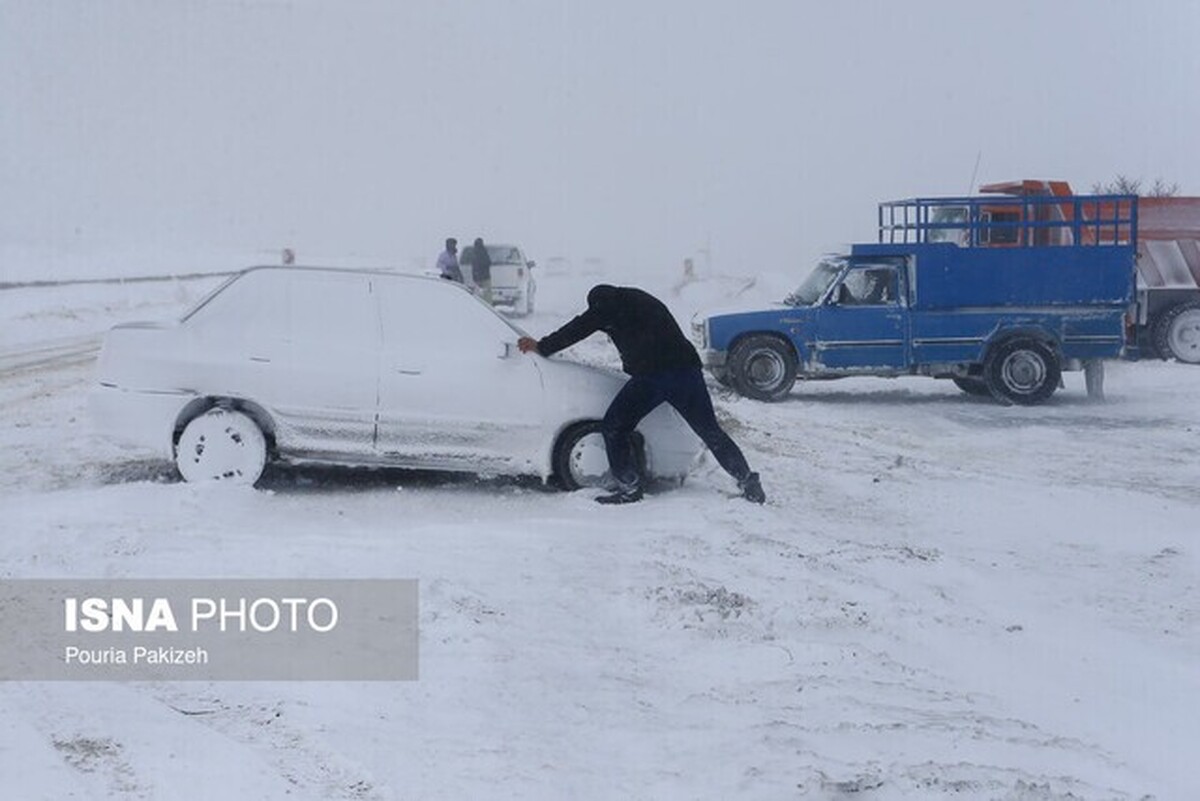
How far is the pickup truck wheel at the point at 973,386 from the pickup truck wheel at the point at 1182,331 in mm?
4915

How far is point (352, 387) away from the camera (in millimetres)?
9430

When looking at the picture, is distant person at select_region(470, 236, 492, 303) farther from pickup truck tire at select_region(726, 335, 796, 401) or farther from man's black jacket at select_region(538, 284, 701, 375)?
man's black jacket at select_region(538, 284, 701, 375)

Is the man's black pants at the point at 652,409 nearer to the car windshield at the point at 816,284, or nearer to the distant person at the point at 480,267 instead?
the car windshield at the point at 816,284

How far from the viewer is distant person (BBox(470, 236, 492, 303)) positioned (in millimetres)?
24938

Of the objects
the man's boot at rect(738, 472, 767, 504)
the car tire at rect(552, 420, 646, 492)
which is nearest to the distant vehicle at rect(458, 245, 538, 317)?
the car tire at rect(552, 420, 646, 492)

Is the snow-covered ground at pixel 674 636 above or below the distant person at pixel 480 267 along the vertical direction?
below

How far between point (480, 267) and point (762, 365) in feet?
30.5

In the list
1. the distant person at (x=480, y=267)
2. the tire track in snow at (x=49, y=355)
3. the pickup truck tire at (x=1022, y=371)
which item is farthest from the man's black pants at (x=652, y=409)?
the distant person at (x=480, y=267)

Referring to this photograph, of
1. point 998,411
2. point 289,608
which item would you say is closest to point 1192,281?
point 998,411

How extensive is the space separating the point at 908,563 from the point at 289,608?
3.59 m

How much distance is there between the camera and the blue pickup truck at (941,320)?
1672cm

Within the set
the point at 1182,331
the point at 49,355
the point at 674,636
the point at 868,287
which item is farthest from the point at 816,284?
the point at 674,636

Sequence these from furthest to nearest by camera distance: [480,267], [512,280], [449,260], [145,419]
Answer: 1. [512,280]
2. [480,267]
3. [449,260]
4. [145,419]

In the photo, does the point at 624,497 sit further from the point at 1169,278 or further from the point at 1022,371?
the point at 1169,278
